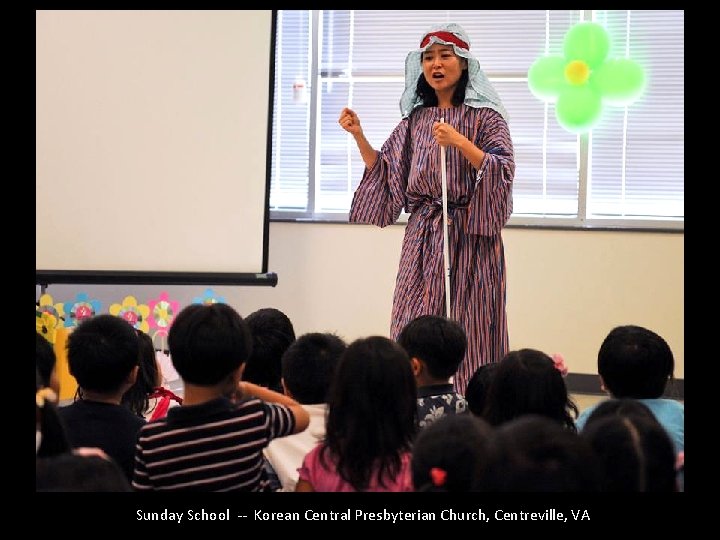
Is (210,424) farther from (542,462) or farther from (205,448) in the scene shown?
(542,462)

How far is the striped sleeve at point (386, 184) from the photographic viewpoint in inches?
129

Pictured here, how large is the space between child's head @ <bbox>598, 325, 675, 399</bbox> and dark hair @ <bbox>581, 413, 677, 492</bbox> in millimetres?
824

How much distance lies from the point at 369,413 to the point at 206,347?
35 centimetres

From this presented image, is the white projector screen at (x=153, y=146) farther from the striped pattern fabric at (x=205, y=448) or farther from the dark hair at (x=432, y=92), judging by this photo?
the striped pattern fabric at (x=205, y=448)

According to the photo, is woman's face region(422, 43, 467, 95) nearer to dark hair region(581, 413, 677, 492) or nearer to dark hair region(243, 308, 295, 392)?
dark hair region(243, 308, 295, 392)

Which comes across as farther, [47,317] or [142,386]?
[47,317]

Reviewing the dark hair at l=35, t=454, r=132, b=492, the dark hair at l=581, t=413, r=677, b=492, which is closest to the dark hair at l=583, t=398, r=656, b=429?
A: the dark hair at l=581, t=413, r=677, b=492

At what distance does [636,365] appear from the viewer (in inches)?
89.5

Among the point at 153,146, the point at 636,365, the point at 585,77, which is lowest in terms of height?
the point at 636,365

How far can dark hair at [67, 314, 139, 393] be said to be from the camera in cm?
214

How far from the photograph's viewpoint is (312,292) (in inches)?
191

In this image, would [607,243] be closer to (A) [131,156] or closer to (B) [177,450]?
(A) [131,156]

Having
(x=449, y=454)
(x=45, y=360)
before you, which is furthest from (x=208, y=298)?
(x=449, y=454)
